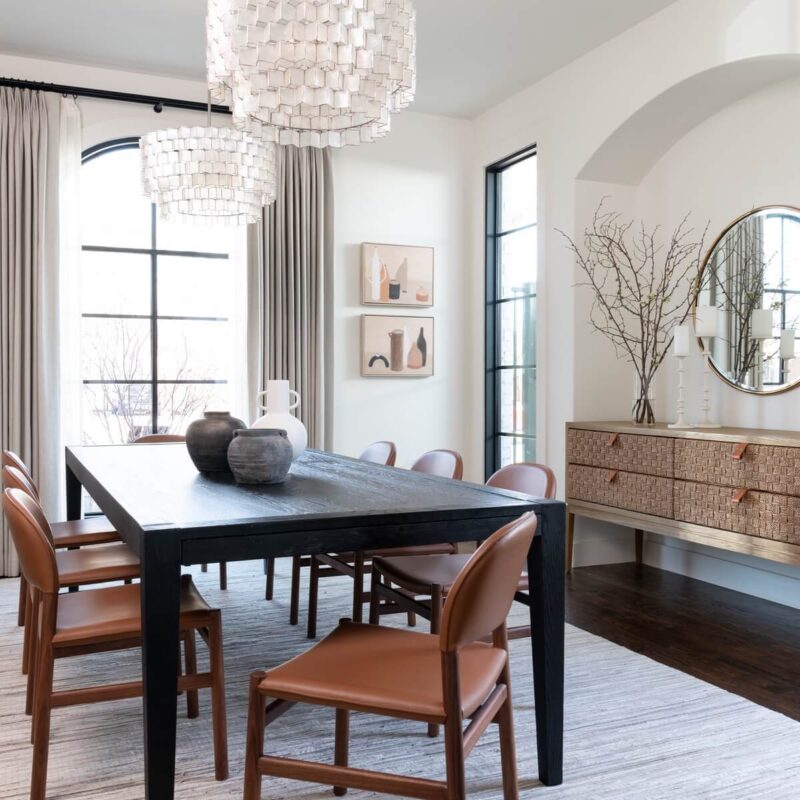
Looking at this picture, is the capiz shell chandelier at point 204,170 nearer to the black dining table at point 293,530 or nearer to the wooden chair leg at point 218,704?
the black dining table at point 293,530

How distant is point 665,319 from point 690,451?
122cm

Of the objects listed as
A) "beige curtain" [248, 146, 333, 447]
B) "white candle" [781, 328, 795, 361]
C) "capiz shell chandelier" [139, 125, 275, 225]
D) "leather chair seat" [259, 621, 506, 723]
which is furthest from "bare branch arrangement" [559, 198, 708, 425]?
"leather chair seat" [259, 621, 506, 723]

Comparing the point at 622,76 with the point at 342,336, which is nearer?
the point at 622,76

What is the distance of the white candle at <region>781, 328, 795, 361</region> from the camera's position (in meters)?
4.02

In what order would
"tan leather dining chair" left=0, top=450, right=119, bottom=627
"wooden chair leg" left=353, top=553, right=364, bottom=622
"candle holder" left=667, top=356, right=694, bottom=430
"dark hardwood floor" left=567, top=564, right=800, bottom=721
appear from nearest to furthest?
"wooden chair leg" left=353, top=553, right=364, bottom=622
"dark hardwood floor" left=567, top=564, right=800, bottom=721
"tan leather dining chair" left=0, top=450, right=119, bottom=627
"candle holder" left=667, top=356, right=694, bottom=430

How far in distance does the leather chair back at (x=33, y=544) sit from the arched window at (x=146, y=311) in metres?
3.30

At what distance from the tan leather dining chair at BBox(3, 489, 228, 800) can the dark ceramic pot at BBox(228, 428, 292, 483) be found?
0.41 m

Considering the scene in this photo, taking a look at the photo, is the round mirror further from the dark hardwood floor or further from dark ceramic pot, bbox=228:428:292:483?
dark ceramic pot, bbox=228:428:292:483

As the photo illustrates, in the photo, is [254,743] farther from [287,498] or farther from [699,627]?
[699,627]

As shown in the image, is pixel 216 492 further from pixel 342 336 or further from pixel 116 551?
pixel 342 336

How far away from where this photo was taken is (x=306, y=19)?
87.0 inches

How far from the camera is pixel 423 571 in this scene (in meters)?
2.73

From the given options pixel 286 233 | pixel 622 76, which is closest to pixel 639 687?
pixel 622 76

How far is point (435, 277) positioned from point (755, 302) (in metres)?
2.37
